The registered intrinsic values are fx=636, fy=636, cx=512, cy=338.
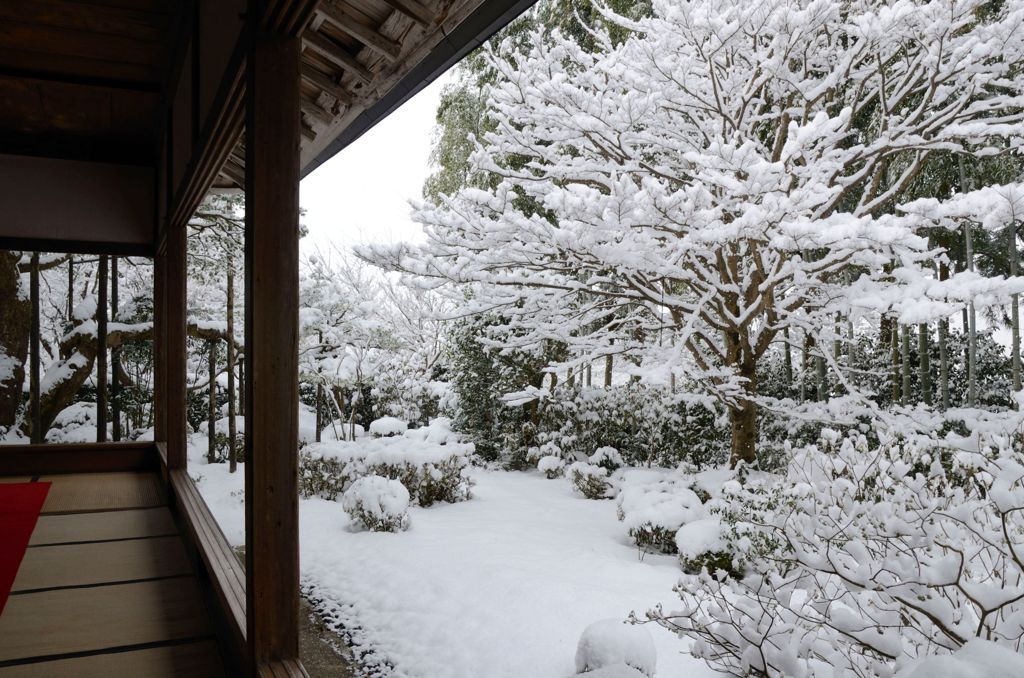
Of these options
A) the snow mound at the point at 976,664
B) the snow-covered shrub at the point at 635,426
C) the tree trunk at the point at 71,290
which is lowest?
the snow-covered shrub at the point at 635,426

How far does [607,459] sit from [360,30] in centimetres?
574

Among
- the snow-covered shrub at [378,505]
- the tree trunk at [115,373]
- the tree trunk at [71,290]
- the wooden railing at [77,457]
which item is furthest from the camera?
the tree trunk at [115,373]

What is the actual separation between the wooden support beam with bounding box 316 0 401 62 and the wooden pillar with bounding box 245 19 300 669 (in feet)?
0.71

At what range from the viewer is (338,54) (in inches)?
66.0

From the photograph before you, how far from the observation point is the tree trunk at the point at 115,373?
6.25 metres

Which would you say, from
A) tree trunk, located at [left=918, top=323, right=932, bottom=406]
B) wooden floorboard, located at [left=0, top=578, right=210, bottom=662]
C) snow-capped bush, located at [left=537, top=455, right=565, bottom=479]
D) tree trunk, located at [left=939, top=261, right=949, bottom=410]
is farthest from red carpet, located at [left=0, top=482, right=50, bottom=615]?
tree trunk, located at [left=939, top=261, right=949, bottom=410]

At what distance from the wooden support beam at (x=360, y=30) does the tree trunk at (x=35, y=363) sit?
229 inches

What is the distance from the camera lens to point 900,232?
3383 mm

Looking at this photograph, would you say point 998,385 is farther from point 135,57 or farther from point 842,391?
point 135,57

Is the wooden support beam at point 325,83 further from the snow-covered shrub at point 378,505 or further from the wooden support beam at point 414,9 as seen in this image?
the snow-covered shrub at point 378,505

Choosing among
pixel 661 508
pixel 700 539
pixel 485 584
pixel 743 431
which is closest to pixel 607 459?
pixel 743 431

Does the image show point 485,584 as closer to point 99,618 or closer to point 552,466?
point 99,618

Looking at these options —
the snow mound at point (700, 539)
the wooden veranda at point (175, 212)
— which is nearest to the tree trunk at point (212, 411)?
the wooden veranda at point (175, 212)

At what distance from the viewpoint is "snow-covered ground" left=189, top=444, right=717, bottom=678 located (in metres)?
2.96
